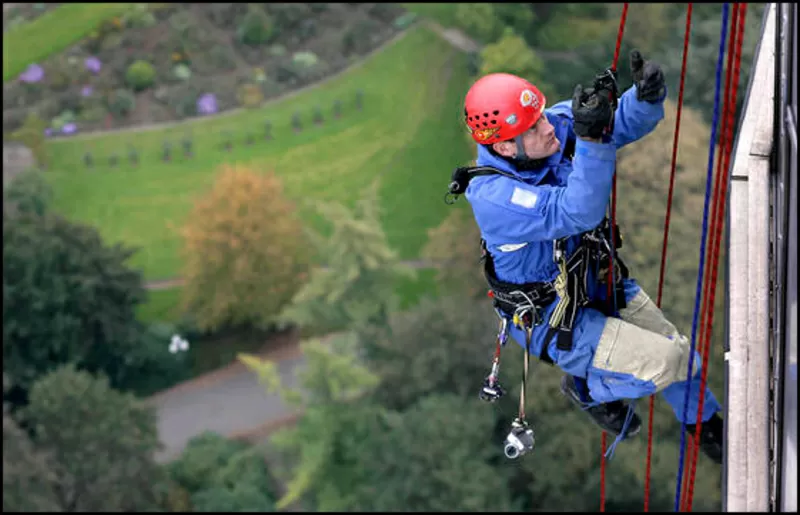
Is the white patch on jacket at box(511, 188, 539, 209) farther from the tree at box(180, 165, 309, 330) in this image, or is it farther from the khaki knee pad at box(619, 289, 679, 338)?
the tree at box(180, 165, 309, 330)

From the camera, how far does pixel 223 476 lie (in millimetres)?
34531

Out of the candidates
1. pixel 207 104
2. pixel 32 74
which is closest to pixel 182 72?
pixel 207 104

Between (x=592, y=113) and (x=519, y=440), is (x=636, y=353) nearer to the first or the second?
(x=519, y=440)

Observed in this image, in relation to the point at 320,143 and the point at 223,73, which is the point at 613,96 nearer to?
the point at 320,143

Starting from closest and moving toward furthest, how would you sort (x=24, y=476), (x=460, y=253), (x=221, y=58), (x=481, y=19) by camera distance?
1. (x=24, y=476)
2. (x=460, y=253)
3. (x=481, y=19)
4. (x=221, y=58)

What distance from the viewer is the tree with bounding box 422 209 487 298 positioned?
35750 mm

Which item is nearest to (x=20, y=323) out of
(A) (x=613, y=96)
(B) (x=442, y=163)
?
(B) (x=442, y=163)

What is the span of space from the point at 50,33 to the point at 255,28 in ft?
26.5

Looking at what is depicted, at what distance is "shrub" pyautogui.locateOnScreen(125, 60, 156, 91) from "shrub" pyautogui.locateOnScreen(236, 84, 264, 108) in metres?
3.39

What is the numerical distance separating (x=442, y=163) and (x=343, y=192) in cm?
356

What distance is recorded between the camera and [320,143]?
153 feet

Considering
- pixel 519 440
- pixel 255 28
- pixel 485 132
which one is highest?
pixel 485 132

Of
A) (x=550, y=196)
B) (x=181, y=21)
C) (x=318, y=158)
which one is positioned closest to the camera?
(x=550, y=196)

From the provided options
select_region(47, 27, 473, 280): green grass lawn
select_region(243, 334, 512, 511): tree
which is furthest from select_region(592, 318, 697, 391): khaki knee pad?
→ select_region(47, 27, 473, 280): green grass lawn
